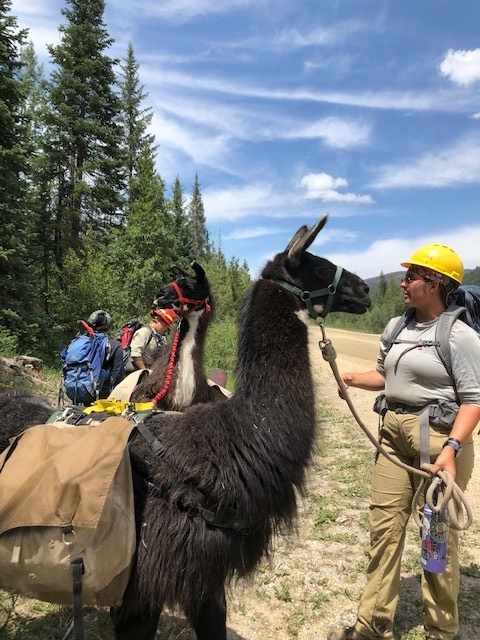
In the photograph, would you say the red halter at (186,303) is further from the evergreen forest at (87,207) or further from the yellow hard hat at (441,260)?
the evergreen forest at (87,207)

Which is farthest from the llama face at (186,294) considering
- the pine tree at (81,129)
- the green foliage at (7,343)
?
the pine tree at (81,129)

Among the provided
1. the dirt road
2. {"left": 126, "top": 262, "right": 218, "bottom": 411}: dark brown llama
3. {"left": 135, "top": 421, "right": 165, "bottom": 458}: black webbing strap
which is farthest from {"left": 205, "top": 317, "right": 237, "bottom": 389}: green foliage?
{"left": 135, "top": 421, "right": 165, "bottom": 458}: black webbing strap

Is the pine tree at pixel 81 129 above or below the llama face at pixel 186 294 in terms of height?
above

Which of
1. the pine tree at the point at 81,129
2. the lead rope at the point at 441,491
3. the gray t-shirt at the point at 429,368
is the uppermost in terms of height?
the pine tree at the point at 81,129

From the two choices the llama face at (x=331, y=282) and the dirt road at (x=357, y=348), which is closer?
the llama face at (x=331, y=282)

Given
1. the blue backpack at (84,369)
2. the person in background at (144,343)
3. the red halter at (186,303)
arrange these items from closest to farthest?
the red halter at (186,303) < the blue backpack at (84,369) < the person in background at (144,343)

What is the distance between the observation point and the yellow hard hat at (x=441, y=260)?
2416mm

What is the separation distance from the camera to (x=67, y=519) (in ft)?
5.34

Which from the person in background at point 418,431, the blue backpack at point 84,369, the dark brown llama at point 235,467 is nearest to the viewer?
the dark brown llama at point 235,467

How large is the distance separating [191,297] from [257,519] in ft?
5.95

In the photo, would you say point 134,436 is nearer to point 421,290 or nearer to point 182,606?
point 182,606

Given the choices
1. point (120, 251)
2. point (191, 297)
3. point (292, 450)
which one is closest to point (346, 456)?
point (191, 297)

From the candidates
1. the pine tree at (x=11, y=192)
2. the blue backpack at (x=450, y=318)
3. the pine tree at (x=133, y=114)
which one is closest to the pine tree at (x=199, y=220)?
the pine tree at (x=133, y=114)

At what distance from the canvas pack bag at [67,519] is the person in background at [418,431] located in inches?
62.6
